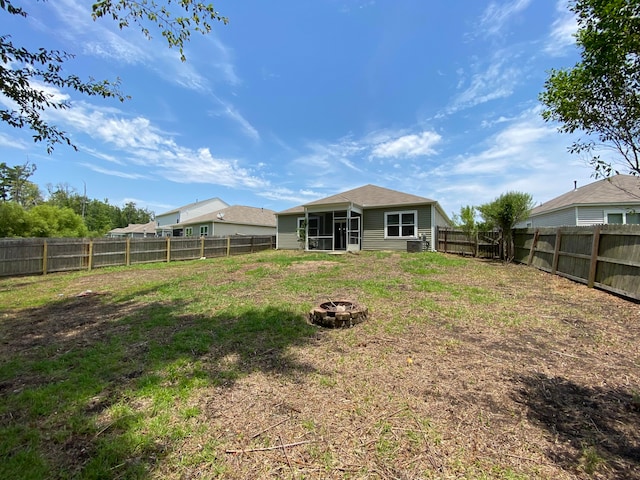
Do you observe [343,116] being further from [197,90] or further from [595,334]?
[595,334]

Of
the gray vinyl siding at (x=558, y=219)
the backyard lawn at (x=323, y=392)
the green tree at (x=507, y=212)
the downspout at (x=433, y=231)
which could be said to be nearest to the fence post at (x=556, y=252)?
the backyard lawn at (x=323, y=392)

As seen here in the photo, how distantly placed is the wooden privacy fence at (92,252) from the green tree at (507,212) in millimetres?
15175

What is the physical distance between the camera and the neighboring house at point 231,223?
25.9 metres

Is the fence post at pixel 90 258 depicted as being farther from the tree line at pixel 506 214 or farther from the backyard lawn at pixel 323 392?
the tree line at pixel 506 214

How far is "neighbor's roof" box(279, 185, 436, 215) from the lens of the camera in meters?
15.4

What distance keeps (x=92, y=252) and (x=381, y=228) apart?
14303 mm

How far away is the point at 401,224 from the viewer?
51.5ft

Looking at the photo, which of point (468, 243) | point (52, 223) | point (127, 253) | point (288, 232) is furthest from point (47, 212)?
point (468, 243)

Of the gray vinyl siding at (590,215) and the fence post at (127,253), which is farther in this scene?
the gray vinyl siding at (590,215)

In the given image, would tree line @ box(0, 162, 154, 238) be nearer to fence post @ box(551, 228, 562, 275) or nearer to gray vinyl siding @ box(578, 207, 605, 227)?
fence post @ box(551, 228, 562, 275)

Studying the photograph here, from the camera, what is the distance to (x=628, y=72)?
2816 millimetres

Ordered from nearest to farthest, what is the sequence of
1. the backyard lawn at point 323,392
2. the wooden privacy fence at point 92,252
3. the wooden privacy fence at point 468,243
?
the backyard lawn at point 323,392 → the wooden privacy fence at point 92,252 → the wooden privacy fence at point 468,243

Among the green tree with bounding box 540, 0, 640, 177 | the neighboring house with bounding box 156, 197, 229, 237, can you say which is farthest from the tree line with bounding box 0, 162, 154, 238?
the green tree with bounding box 540, 0, 640, 177

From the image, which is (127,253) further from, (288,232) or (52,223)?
(52,223)
